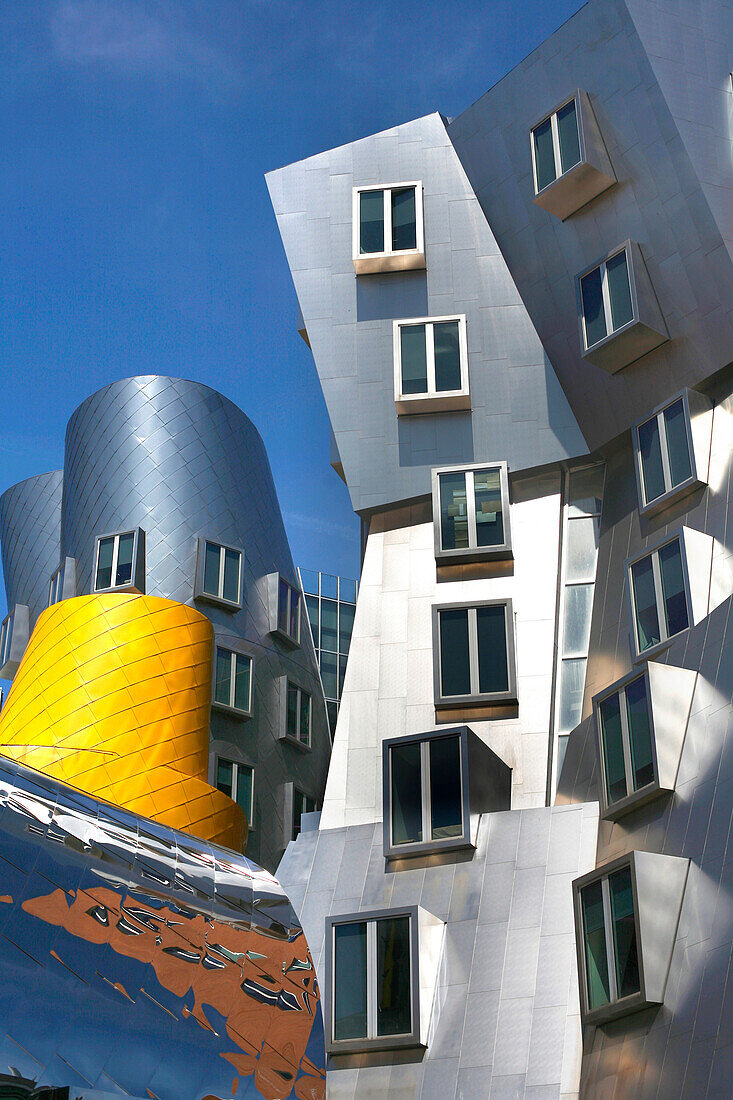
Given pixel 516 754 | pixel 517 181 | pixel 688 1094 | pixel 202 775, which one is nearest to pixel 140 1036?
pixel 688 1094

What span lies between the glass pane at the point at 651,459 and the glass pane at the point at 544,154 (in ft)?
14.9

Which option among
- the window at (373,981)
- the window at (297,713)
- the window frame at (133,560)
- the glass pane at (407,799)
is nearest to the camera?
the window at (373,981)

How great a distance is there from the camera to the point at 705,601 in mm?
16297

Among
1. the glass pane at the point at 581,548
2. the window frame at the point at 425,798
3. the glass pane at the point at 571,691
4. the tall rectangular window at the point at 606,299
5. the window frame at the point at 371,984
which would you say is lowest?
the window frame at the point at 371,984

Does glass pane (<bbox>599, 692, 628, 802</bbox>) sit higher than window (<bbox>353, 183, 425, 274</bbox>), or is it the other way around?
window (<bbox>353, 183, 425, 274</bbox>)

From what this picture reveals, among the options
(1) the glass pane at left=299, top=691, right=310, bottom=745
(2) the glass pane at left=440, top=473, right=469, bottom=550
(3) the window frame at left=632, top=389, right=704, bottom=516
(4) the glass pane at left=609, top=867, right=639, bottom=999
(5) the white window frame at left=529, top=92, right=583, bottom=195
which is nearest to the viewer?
(4) the glass pane at left=609, top=867, right=639, bottom=999

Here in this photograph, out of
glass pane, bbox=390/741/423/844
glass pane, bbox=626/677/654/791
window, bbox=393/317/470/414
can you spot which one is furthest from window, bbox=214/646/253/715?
glass pane, bbox=626/677/654/791

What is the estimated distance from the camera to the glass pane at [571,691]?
1795cm

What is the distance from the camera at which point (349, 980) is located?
15883 mm

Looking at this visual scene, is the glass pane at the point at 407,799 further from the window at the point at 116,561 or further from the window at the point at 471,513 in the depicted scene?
the window at the point at 116,561

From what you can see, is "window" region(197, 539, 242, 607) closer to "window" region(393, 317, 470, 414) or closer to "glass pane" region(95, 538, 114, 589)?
"glass pane" region(95, 538, 114, 589)

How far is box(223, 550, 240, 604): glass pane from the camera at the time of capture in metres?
26.9

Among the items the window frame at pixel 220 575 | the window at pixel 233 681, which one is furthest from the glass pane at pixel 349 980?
the window frame at pixel 220 575

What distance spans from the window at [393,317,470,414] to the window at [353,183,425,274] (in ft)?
4.25
